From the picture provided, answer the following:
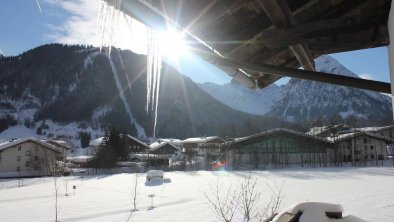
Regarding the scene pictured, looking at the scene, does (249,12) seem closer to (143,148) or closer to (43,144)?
(43,144)

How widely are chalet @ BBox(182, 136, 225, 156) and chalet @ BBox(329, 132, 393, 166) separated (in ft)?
72.7

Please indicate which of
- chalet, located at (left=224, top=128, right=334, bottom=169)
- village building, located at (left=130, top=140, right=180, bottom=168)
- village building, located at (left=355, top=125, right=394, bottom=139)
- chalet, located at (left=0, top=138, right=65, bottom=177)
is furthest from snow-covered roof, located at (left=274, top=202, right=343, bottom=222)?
village building, located at (left=355, top=125, right=394, bottom=139)

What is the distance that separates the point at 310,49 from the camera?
435 centimetres

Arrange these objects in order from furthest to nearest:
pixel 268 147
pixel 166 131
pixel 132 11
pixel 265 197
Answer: pixel 166 131
pixel 268 147
pixel 265 197
pixel 132 11

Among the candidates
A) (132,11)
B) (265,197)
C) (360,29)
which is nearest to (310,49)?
(360,29)

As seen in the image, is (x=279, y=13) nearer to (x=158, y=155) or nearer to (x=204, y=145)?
(x=204, y=145)

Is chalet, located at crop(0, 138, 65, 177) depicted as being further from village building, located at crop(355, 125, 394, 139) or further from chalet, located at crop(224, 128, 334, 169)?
village building, located at crop(355, 125, 394, 139)

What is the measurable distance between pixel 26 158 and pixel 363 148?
56340 mm

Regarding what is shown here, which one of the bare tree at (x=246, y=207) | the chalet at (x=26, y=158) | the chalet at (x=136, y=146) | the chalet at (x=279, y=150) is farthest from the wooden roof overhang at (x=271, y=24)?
the chalet at (x=136, y=146)

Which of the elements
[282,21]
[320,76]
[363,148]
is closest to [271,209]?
[320,76]

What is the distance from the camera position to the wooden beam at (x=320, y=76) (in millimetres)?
3207

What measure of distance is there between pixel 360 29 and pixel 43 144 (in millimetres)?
67296

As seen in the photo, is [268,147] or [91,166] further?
[91,166]

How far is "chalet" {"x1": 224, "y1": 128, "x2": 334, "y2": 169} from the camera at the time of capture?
58.1 meters
